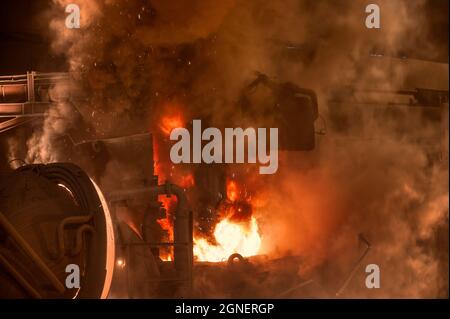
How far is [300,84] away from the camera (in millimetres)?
12266

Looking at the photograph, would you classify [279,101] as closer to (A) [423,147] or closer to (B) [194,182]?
(B) [194,182]

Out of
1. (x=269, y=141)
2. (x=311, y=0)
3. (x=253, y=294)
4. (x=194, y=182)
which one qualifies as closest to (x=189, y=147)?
(x=194, y=182)

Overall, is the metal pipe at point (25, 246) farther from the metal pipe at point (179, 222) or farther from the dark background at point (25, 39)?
the dark background at point (25, 39)

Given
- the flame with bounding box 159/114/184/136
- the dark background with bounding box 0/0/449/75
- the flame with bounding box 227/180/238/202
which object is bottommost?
the flame with bounding box 227/180/238/202

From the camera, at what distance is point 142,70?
36.9 ft

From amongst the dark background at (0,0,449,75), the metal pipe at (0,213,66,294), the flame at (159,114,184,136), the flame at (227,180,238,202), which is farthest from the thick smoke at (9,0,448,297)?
the metal pipe at (0,213,66,294)

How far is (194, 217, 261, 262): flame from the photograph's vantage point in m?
11.4

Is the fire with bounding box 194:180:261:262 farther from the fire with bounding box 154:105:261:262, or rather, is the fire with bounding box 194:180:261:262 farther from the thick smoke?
the thick smoke

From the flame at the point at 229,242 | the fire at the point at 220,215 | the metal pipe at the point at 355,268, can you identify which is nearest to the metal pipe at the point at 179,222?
the fire at the point at 220,215

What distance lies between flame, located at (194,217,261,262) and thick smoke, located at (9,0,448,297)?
374 millimetres

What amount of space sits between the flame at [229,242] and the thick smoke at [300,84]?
0.37 m

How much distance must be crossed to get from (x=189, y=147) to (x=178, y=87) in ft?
4.20

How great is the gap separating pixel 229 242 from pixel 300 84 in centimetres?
383

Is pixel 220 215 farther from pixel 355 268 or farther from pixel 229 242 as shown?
pixel 355 268
